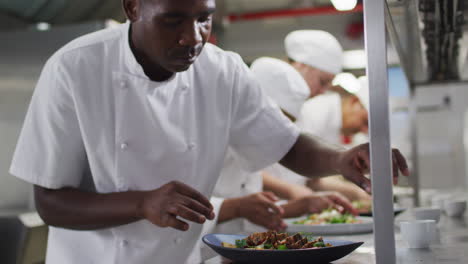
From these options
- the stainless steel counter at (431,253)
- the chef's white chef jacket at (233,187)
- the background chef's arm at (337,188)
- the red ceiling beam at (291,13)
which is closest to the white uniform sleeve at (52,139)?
the stainless steel counter at (431,253)

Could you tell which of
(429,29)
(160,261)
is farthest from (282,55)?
(160,261)

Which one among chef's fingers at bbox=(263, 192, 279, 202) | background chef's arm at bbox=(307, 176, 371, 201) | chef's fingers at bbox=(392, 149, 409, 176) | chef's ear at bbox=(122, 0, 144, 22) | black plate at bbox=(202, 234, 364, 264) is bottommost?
background chef's arm at bbox=(307, 176, 371, 201)

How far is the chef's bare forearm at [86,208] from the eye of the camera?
140 cm

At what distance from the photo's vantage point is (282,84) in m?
2.88

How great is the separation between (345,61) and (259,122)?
5.80m

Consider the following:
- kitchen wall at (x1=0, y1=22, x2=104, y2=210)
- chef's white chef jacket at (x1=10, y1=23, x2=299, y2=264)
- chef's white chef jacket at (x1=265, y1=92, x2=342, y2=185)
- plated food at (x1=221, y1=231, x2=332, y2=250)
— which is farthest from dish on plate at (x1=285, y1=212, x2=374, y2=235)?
chef's white chef jacket at (x1=265, y1=92, x2=342, y2=185)

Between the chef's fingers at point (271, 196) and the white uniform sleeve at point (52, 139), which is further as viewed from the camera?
the chef's fingers at point (271, 196)

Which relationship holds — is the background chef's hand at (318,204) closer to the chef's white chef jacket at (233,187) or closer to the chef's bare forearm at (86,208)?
the chef's white chef jacket at (233,187)

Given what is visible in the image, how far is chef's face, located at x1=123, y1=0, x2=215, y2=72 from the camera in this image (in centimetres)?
141

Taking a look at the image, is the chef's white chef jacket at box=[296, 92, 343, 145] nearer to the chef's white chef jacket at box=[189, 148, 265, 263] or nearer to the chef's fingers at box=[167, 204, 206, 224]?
the chef's white chef jacket at box=[189, 148, 265, 263]

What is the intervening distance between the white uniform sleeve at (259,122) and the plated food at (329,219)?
38 cm

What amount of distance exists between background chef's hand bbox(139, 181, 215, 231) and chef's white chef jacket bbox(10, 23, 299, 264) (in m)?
0.38

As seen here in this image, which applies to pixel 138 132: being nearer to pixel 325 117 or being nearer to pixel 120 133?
pixel 120 133

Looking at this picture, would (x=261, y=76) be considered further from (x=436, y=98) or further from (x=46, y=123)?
(x=436, y=98)
